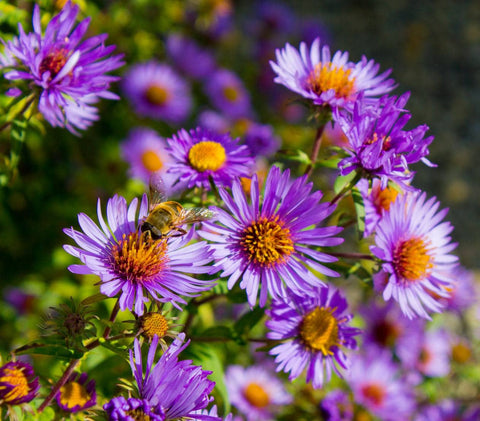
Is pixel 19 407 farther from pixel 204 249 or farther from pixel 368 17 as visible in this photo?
pixel 368 17

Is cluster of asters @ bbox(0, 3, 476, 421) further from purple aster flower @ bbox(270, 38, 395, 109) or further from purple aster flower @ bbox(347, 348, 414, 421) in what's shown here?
purple aster flower @ bbox(347, 348, 414, 421)

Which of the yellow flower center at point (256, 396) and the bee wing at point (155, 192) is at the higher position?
the bee wing at point (155, 192)

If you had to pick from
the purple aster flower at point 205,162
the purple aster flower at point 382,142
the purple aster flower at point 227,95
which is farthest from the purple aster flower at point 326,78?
the purple aster flower at point 227,95

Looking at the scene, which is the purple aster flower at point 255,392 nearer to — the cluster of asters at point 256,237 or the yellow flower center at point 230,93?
the cluster of asters at point 256,237

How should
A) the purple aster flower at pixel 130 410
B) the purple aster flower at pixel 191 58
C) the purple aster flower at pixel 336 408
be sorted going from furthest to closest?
the purple aster flower at pixel 191 58
the purple aster flower at pixel 336 408
the purple aster flower at pixel 130 410

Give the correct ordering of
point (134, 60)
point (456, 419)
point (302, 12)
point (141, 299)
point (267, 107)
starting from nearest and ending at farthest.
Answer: point (141, 299), point (456, 419), point (134, 60), point (267, 107), point (302, 12)

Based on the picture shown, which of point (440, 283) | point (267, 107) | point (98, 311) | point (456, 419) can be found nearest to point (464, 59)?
point (267, 107)
